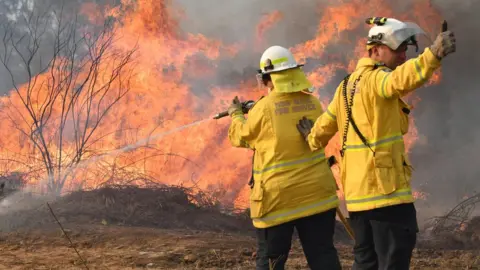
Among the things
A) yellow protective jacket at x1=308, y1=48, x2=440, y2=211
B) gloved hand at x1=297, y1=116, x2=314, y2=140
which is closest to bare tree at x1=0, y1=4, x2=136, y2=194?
gloved hand at x1=297, y1=116, x2=314, y2=140

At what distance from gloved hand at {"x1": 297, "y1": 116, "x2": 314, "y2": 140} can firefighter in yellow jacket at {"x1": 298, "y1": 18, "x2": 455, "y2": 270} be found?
52 centimetres

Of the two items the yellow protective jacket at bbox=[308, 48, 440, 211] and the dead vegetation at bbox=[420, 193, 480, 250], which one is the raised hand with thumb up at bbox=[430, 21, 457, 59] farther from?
the dead vegetation at bbox=[420, 193, 480, 250]

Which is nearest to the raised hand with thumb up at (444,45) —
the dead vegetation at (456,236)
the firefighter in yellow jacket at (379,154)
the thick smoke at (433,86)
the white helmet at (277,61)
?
the firefighter in yellow jacket at (379,154)

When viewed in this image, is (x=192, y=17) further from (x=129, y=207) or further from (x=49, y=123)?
(x=129, y=207)

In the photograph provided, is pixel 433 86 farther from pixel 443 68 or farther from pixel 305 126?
pixel 305 126

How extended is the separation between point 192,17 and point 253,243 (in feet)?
20.9

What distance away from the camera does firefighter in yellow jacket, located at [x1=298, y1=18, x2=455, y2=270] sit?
301cm

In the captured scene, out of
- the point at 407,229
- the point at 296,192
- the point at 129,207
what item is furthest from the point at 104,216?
the point at 407,229

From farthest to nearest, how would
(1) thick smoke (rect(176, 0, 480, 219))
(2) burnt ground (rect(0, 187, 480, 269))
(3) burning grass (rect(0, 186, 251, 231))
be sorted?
(1) thick smoke (rect(176, 0, 480, 219))
(3) burning grass (rect(0, 186, 251, 231))
(2) burnt ground (rect(0, 187, 480, 269))

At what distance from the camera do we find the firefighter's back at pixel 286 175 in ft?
12.4

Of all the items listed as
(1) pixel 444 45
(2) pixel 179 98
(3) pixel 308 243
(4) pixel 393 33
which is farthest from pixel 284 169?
(2) pixel 179 98

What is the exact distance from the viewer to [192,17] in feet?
39.4

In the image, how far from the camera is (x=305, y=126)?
3.82m

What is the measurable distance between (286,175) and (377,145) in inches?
35.0
